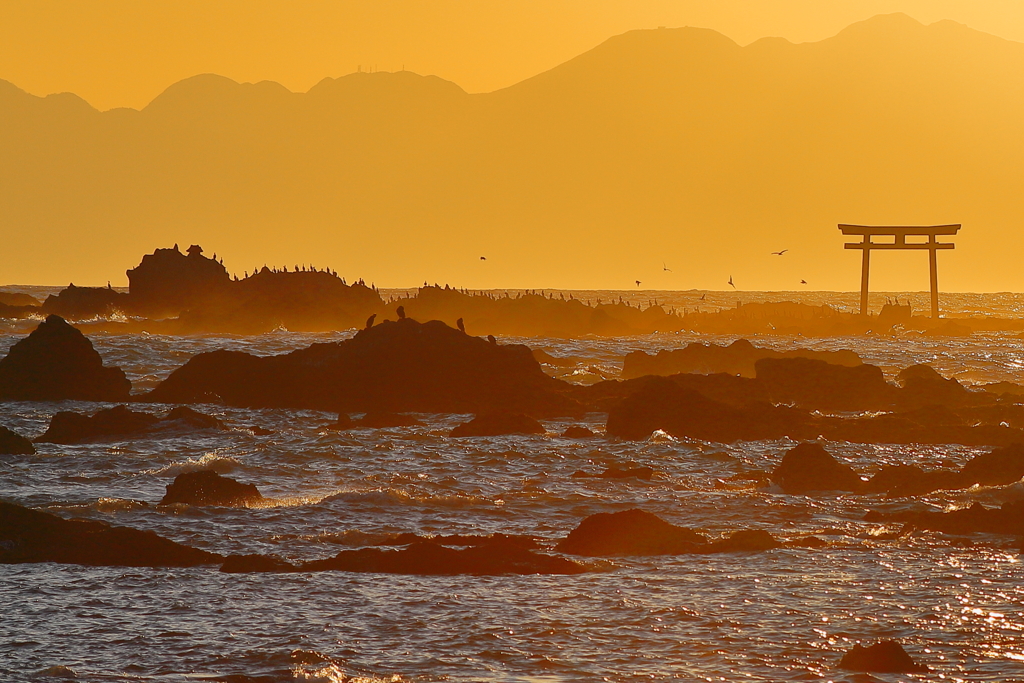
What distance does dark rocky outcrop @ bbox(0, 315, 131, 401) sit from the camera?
124 ft

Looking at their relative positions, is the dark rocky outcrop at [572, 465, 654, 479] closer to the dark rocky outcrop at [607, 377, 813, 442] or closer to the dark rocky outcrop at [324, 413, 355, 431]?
the dark rocky outcrop at [607, 377, 813, 442]

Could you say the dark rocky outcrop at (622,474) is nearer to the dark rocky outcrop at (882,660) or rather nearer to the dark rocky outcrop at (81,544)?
the dark rocky outcrop at (81,544)

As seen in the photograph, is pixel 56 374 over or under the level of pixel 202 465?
over

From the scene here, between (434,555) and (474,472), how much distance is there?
9.18 meters

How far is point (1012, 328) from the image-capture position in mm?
88188

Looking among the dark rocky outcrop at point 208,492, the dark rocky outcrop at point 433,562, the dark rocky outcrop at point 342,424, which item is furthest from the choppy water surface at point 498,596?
the dark rocky outcrop at point 342,424

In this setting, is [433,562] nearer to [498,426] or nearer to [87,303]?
[498,426]

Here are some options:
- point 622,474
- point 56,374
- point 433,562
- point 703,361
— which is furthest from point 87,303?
point 433,562

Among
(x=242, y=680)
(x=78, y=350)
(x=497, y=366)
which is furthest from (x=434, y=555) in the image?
(x=78, y=350)

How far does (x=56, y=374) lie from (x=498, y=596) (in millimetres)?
27744

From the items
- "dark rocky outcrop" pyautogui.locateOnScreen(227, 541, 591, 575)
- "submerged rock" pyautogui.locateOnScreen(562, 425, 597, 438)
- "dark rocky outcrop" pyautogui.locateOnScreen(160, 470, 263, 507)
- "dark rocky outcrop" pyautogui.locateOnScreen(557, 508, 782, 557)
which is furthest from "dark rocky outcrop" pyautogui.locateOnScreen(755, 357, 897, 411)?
"dark rocky outcrop" pyautogui.locateOnScreen(227, 541, 591, 575)

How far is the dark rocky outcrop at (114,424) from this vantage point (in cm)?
2888

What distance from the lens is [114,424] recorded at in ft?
97.7

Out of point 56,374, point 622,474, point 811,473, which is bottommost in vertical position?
point 622,474
